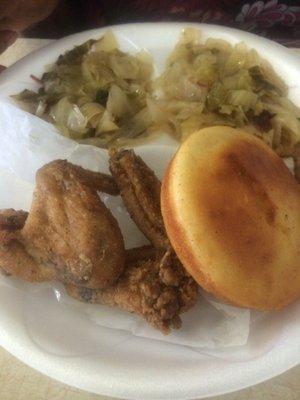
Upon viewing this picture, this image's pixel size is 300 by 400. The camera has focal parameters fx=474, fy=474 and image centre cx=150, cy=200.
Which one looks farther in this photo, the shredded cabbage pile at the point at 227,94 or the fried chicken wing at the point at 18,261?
the shredded cabbage pile at the point at 227,94

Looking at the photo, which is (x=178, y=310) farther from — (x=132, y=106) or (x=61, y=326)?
(x=132, y=106)

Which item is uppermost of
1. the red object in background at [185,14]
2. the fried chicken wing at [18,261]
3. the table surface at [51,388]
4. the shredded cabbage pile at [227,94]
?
the red object in background at [185,14]

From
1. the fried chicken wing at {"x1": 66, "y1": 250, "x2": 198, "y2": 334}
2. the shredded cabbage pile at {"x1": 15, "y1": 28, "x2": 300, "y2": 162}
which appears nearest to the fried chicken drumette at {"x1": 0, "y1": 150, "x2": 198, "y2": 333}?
the fried chicken wing at {"x1": 66, "y1": 250, "x2": 198, "y2": 334}

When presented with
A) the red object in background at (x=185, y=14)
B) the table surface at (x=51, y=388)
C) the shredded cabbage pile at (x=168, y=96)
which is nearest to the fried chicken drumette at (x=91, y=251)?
the table surface at (x=51, y=388)

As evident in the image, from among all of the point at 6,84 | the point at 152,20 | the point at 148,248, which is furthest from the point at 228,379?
the point at 152,20

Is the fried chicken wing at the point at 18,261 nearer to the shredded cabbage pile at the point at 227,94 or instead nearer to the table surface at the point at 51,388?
the table surface at the point at 51,388

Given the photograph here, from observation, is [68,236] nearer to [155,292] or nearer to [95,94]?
[155,292]

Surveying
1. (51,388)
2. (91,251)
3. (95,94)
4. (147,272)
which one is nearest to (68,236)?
(91,251)
